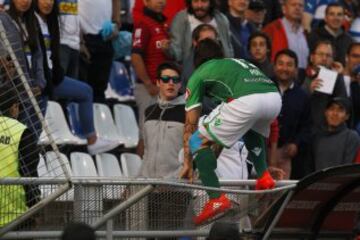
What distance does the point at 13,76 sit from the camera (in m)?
11.0

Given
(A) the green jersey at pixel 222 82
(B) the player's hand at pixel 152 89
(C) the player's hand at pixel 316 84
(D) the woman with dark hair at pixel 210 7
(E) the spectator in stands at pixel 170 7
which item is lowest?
(C) the player's hand at pixel 316 84

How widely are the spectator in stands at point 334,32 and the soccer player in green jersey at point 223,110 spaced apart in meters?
6.50

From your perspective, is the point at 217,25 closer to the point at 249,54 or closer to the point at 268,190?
the point at 249,54

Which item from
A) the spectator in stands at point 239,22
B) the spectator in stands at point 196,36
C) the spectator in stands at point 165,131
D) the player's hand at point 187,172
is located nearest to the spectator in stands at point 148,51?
the spectator in stands at point 196,36

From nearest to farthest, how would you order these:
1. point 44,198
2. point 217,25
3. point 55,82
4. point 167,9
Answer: point 44,198, point 55,82, point 217,25, point 167,9

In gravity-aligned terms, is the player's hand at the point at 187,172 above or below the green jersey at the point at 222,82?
below

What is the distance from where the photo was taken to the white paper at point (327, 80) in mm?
16078

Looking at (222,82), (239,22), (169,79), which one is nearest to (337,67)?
(239,22)

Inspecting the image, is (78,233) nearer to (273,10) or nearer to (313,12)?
(273,10)

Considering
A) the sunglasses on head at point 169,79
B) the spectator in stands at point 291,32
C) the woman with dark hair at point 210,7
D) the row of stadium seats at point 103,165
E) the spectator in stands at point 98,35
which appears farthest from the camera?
the spectator in stands at point 291,32

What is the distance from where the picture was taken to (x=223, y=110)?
11.1m

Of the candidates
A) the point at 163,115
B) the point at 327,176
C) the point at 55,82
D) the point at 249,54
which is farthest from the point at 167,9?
the point at 327,176

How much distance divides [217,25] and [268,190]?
472 centimetres

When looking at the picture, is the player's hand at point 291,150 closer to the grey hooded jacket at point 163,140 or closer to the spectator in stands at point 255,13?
the grey hooded jacket at point 163,140
